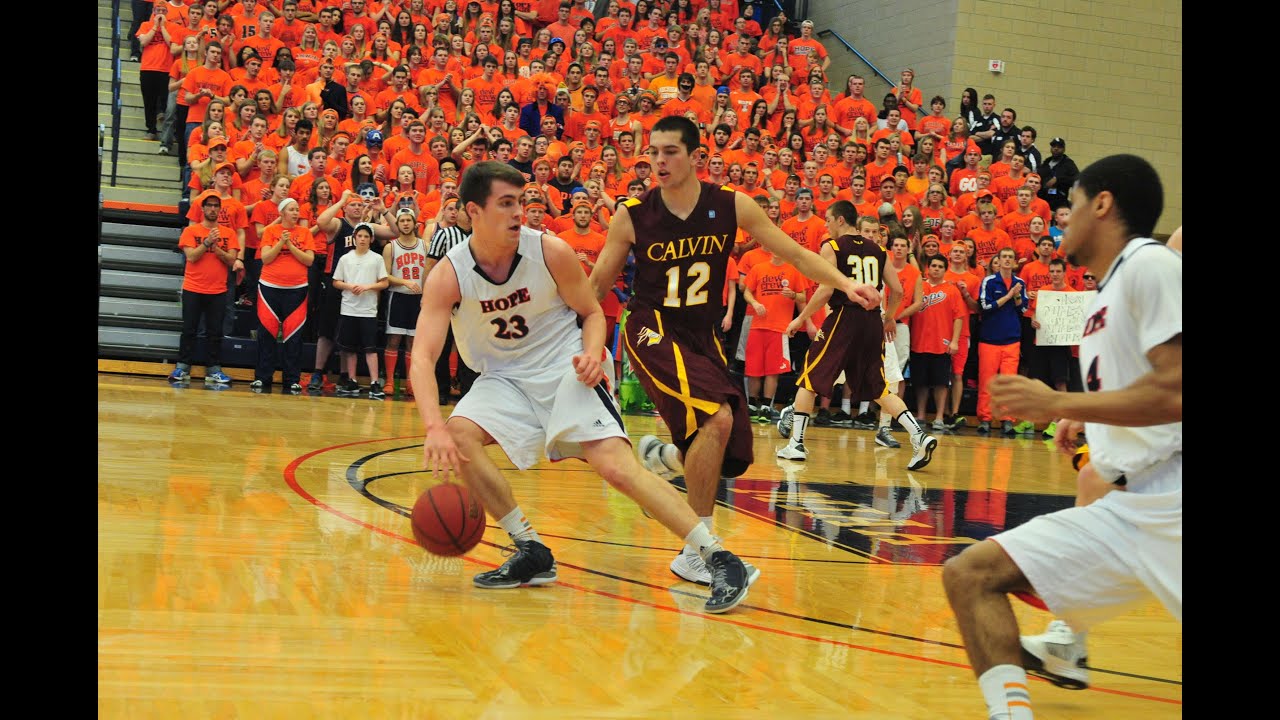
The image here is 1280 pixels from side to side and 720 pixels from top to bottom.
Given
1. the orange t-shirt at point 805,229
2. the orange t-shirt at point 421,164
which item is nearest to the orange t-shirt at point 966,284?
the orange t-shirt at point 805,229

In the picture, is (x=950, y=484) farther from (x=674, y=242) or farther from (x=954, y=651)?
(x=954, y=651)

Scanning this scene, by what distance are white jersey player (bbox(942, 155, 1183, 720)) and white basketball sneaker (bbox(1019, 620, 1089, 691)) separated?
626 mm

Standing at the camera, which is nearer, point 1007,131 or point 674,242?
point 674,242

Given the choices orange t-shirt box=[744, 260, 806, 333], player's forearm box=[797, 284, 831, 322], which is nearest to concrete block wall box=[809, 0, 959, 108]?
orange t-shirt box=[744, 260, 806, 333]

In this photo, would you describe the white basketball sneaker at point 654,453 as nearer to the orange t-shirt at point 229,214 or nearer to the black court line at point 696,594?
the black court line at point 696,594

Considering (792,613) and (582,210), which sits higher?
(582,210)

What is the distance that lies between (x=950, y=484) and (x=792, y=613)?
461cm

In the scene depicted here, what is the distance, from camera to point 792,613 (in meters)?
4.75

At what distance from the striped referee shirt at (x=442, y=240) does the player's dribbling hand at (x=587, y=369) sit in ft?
25.4

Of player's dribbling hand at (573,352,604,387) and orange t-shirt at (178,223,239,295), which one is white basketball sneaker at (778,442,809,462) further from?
orange t-shirt at (178,223,239,295)

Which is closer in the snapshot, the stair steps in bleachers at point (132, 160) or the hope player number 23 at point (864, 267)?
the hope player number 23 at point (864, 267)

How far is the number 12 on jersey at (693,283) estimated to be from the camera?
228 inches

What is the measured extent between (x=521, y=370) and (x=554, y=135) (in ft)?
31.6
